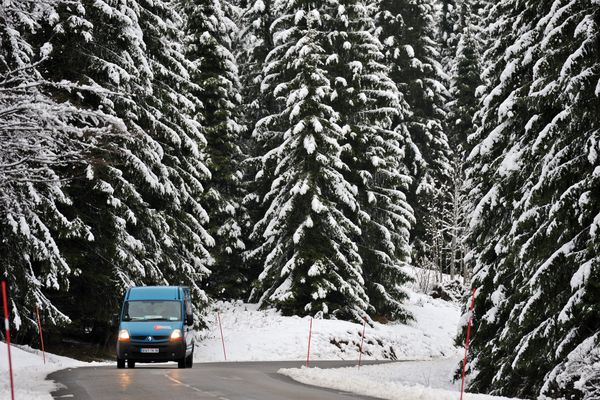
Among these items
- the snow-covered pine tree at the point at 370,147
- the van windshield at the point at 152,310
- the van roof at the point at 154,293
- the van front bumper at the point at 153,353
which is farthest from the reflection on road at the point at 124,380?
the snow-covered pine tree at the point at 370,147

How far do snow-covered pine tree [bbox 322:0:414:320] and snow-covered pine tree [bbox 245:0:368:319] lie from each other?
3.97 ft

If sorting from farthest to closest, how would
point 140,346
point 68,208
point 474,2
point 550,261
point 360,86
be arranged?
point 474,2
point 360,86
point 68,208
point 140,346
point 550,261

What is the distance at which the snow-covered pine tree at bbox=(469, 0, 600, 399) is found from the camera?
15070 millimetres

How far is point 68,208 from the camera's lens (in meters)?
26.2

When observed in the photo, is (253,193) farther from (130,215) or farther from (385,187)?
(130,215)

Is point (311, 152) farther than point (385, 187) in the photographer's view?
No

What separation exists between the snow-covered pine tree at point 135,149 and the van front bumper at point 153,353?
17.4 ft

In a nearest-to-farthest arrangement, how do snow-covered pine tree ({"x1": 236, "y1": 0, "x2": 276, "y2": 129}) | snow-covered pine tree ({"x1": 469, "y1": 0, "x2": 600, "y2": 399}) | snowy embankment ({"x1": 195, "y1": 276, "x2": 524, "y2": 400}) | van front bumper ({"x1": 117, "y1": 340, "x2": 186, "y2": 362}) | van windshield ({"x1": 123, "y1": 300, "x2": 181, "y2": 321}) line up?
snow-covered pine tree ({"x1": 469, "y1": 0, "x2": 600, "y2": 399})
van front bumper ({"x1": 117, "y1": 340, "x2": 186, "y2": 362})
van windshield ({"x1": 123, "y1": 300, "x2": 181, "y2": 321})
snowy embankment ({"x1": 195, "y1": 276, "x2": 524, "y2": 400})
snow-covered pine tree ({"x1": 236, "y1": 0, "x2": 276, "y2": 129})

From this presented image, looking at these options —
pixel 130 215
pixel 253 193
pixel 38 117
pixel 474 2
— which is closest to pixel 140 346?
pixel 130 215

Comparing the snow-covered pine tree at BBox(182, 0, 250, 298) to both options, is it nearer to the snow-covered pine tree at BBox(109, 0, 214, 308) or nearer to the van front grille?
the snow-covered pine tree at BBox(109, 0, 214, 308)

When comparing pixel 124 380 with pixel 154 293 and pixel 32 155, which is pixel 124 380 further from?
pixel 154 293

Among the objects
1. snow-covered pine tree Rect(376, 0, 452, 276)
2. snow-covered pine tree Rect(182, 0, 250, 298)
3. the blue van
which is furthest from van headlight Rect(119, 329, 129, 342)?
snow-covered pine tree Rect(376, 0, 452, 276)

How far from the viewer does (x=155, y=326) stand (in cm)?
2119

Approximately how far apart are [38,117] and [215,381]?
21.1 ft
